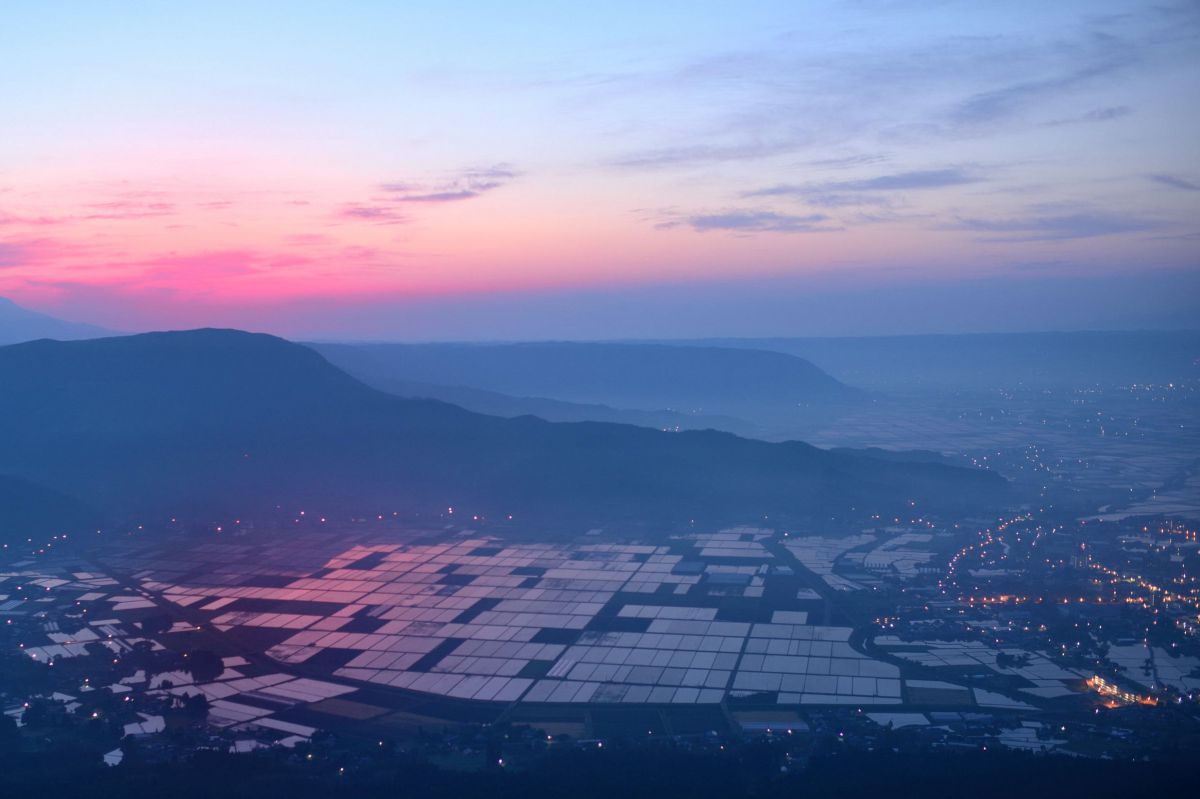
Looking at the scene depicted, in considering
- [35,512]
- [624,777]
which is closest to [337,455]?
[35,512]

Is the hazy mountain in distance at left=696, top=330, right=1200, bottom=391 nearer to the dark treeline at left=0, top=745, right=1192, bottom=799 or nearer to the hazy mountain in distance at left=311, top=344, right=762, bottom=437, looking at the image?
the hazy mountain in distance at left=311, top=344, right=762, bottom=437

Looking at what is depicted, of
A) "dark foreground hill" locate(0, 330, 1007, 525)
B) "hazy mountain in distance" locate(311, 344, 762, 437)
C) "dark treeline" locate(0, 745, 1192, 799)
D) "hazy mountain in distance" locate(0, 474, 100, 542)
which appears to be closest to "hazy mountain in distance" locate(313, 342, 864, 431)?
"hazy mountain in distance" locate(311, 344, 762, 437)

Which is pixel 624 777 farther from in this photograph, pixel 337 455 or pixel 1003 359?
pixel 1003 359

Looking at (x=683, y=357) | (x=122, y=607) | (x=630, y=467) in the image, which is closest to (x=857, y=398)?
(x=683, y=357)

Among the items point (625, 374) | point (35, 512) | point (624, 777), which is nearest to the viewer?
point (624, 777)

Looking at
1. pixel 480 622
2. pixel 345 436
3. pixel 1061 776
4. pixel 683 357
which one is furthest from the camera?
pixel 683 357

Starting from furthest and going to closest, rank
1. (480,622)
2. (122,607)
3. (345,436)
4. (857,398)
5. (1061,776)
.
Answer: (857,398) → (345,436) → (122,607) → (480,622) → (1061,776)

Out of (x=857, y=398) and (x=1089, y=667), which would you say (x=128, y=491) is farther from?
(x=857, y=398)
